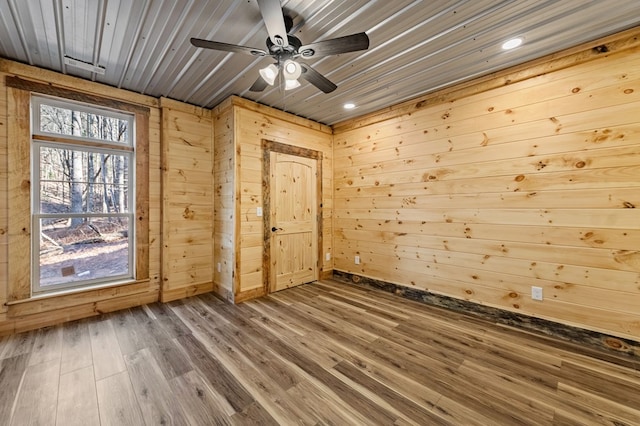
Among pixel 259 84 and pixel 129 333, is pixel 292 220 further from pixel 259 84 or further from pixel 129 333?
pixel 129 333

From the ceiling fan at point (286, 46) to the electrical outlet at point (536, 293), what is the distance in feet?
8.97

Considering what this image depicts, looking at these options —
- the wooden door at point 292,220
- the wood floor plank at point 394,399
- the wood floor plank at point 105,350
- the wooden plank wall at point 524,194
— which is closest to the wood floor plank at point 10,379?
the wood floor plank at point 105,350

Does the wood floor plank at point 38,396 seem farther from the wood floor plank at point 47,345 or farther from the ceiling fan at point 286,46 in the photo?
the ceiling fan at point 286,46

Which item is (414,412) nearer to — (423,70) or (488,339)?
(488,339)

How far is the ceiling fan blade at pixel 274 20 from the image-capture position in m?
1.50

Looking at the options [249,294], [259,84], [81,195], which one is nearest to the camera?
[259,84]

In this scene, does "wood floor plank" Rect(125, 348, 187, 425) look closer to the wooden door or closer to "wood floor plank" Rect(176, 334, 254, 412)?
"wood floor plank" Rect(176, 334, 254, 412)

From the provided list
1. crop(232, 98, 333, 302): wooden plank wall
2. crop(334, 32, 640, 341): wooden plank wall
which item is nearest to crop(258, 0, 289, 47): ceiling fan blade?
crop(232, 98, 333, 302): wooden plank wall

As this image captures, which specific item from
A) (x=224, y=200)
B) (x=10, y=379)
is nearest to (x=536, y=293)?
(x=224, y=200)

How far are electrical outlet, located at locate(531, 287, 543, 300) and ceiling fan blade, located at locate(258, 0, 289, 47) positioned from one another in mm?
3160

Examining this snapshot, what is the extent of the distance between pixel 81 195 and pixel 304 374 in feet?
10.3

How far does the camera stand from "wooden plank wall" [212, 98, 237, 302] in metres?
3.38

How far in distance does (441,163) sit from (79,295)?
14.6ft

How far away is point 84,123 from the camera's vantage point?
299 centimetres
